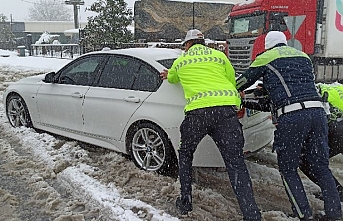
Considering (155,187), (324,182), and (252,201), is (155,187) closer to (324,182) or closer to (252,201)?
(252,201)

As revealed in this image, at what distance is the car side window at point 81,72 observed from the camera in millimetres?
5352

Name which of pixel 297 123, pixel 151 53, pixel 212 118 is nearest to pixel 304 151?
pixel 297 123

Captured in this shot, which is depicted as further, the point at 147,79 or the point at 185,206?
the point at 147,79

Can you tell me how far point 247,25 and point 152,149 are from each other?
9.69 metres

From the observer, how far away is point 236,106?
11.9ft

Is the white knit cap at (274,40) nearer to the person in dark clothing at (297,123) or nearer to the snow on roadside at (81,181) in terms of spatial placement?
the person in dark clothing at (297,123)

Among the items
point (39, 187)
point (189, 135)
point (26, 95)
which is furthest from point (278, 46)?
point (26, 95)

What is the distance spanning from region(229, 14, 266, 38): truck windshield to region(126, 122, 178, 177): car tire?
29.7 ft

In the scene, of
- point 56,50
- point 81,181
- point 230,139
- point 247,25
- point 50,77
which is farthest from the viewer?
point 56,50

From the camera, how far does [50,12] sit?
351 feet

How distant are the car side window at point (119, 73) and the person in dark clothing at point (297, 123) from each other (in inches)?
72.8

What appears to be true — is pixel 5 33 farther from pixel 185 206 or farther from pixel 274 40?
pixel 274 40

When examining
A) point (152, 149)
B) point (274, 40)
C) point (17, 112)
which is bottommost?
point (152, 149)

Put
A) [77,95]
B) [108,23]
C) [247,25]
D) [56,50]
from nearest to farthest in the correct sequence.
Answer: [77,95] → [247,25] → [108,23] → [56,50]
